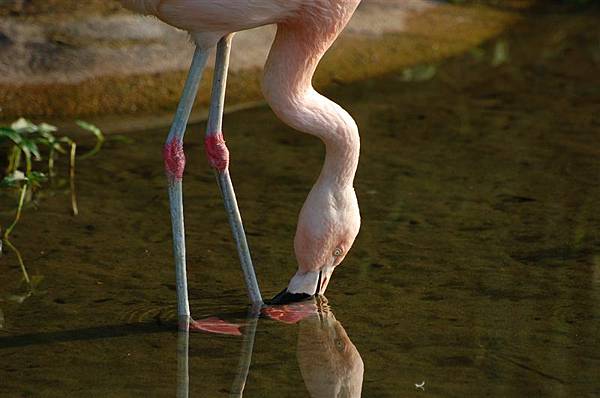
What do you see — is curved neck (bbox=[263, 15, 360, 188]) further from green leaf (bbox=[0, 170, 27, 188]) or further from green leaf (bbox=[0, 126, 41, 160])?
green leaf (bbox=[0, 126, 41, 160])

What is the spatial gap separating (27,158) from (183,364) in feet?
5.39

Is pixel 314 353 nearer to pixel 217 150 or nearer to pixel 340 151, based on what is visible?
pixel 340 151

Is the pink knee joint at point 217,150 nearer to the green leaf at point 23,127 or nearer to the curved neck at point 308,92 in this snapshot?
the curved neck at point 308,92

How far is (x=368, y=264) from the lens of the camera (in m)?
5.02

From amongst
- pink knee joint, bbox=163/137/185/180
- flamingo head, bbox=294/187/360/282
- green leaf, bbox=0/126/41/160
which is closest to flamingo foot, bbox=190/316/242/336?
flamingo head, bbox=294/187/360/282

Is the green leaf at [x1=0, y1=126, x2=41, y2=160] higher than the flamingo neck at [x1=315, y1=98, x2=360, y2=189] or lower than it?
lower

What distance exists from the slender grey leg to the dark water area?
0.40 ft

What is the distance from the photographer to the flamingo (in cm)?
424

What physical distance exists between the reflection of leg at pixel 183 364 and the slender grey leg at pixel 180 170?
0.06 m

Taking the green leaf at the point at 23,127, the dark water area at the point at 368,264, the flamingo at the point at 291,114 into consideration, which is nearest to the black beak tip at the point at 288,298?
the flamingo at the point at 291,114

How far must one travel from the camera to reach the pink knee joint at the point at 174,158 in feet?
14.4

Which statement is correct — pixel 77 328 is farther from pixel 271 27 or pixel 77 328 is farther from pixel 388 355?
pixel 271 27

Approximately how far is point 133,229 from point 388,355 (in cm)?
156

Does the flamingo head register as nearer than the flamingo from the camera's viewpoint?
No
